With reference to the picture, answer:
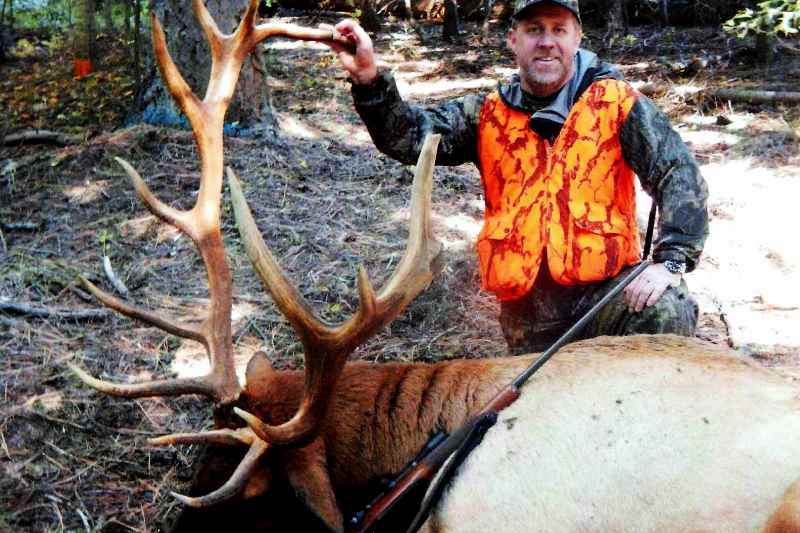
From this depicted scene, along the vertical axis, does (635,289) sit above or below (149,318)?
below

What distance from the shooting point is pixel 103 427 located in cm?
381

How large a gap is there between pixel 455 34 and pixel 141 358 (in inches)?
377

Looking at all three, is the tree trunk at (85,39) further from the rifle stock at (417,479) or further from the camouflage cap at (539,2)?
the rifle stock at (417,479)

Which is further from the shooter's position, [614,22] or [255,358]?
[614,22]

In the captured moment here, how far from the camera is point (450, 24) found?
12391 millimetres

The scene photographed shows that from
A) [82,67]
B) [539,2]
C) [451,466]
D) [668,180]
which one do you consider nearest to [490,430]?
[451,466]

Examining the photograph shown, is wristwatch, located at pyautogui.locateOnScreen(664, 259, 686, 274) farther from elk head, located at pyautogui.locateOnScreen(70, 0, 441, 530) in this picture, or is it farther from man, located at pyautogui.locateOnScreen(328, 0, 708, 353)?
elk head, located at pyautogui.locateOnScreen(70, 0, 441, 530)

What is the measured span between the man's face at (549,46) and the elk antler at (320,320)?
1.27m

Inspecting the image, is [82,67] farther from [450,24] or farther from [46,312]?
[46,312]

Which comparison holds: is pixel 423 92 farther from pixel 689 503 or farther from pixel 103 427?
pixel 689 503

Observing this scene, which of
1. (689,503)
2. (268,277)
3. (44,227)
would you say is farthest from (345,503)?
(44,227)

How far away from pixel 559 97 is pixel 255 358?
2010 mm

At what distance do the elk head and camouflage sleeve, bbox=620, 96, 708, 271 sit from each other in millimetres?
1350

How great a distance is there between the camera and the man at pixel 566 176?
3732 millimetres
